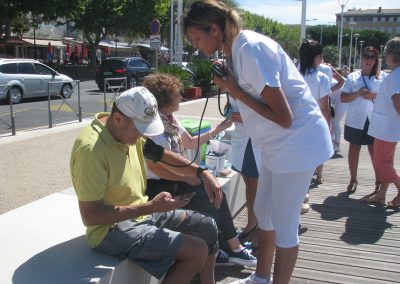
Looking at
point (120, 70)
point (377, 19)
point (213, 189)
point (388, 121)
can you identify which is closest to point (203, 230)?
point (213, 189)

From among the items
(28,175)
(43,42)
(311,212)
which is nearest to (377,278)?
(311,212)

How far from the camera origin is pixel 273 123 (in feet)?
7.48

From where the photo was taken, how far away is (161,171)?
293 cm

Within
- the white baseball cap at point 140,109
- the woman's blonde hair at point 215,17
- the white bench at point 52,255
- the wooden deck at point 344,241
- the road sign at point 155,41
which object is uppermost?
the road sign at point 155,41

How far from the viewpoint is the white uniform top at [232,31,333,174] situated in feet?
7.06

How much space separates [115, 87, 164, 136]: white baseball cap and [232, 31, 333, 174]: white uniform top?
47 cm

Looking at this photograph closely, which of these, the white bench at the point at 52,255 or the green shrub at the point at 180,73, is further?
the green shrub at the point at 180,73

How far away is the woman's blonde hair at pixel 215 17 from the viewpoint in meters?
2.27

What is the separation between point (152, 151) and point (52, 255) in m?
0.83

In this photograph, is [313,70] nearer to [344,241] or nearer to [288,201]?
[344,241]

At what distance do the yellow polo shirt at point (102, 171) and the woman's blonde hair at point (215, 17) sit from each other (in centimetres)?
71

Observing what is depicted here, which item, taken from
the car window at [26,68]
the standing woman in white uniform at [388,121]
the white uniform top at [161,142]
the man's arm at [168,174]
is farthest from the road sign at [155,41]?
the man's arm at [168,174]

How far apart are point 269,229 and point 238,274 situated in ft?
2.02

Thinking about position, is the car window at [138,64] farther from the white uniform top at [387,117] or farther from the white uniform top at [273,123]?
the white uniform top at [273,123]
